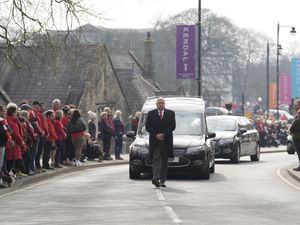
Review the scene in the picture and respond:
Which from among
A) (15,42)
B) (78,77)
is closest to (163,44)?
(78,77)

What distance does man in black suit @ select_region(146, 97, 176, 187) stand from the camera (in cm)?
2177

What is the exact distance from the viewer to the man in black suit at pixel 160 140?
857 inches

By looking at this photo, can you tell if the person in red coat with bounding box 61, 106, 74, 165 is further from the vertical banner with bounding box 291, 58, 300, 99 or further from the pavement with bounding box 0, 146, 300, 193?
the vertical banner with bounding box 291, 58, 300, 99

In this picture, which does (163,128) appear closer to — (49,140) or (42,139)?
(42,139)

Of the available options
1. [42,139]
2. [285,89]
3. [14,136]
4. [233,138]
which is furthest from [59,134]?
[285,89]

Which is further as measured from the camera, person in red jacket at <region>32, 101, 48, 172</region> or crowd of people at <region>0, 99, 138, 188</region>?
person in red jacket at <region>32, 101, 48, 172</region>

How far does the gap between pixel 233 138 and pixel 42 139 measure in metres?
9.74

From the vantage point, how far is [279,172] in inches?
1161

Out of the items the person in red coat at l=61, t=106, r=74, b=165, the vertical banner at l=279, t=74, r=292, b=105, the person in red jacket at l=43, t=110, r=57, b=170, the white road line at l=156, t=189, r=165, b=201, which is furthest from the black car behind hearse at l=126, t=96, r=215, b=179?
the vertical banner at l=279, t=74, r=292, b=105

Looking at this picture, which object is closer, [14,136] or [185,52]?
[14,136]

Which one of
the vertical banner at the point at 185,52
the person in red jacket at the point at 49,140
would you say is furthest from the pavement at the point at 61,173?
the vertical banner at the point at 185,52

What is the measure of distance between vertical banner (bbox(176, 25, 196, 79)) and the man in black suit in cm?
2441

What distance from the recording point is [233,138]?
34.6 metres

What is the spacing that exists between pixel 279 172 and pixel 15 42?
27.1ft
